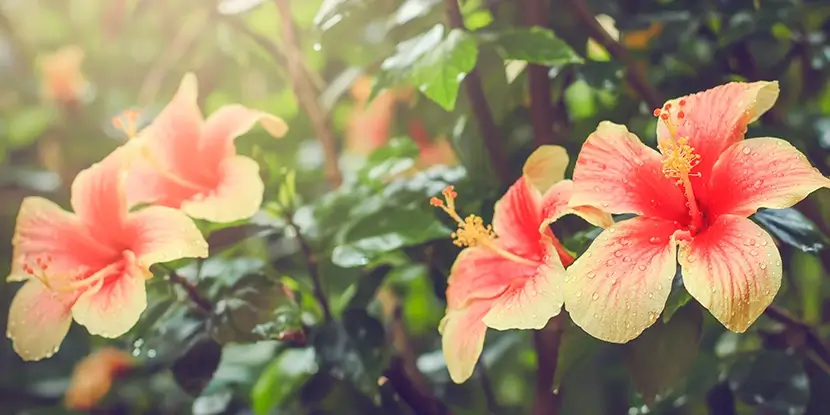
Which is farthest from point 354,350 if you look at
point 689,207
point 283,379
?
point 689,207

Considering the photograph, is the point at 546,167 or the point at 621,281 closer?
the point at 621,281

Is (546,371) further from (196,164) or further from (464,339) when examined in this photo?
(196,164)

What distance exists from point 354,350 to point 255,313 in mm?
81

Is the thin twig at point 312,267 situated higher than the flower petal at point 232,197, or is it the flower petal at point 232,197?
the flower petal at point 232,197

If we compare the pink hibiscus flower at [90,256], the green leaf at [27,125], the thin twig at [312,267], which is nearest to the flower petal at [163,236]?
the pink hibiscus flower at [90,256]

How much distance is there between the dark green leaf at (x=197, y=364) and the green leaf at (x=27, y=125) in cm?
60

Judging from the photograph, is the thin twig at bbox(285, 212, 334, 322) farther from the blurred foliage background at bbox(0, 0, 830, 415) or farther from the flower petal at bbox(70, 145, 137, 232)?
the flower petal at bbox(70, 145, 137, 232)

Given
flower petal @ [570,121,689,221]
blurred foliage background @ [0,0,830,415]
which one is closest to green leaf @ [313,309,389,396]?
blurred foliage background @ [0,0,830,415]

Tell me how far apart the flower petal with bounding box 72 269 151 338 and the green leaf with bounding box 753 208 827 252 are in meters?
0.40

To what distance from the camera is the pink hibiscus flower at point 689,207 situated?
0.46 meters

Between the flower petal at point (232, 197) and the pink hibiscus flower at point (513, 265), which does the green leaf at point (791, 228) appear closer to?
the pink hibiscus flower at point (513, 265)

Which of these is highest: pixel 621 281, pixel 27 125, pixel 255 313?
pixel 621 281

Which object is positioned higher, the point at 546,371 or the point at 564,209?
the point at 564,209

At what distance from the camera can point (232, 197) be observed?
2.09 feet
